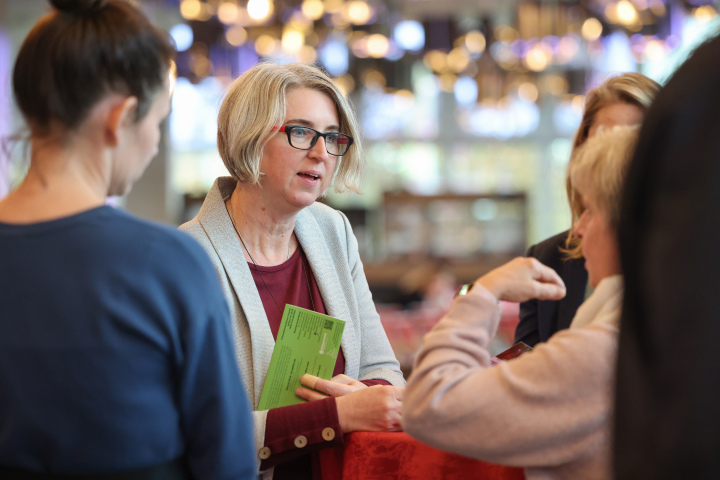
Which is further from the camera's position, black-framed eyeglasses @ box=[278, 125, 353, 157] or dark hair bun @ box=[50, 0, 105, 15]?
black-framed eyeglasses @ box=[278, 125, 353, 157]

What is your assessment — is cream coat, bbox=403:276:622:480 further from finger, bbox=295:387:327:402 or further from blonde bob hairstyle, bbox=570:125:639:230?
finger, bbox=295:387:327:402

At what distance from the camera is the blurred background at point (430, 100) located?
697cm

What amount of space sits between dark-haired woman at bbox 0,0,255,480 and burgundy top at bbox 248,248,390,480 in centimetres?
49

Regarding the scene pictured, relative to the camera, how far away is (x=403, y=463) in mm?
1480

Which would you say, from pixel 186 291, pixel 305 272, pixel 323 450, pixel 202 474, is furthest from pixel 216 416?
pixel 305 272

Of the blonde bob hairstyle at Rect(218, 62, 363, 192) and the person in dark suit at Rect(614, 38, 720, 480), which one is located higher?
the blonde bob hairstyle at Rect(218, 62, 363, 192)

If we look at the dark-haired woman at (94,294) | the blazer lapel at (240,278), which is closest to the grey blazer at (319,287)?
the blazer lapel at (240,278)

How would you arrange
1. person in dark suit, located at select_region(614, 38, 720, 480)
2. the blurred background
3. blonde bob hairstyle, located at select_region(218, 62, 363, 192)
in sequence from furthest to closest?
the blurred background → blonde bob hairstyle, located at select_region(218, 62, 363, 192) → person in dark suit, located at select_region(614, 38, 720, 480)

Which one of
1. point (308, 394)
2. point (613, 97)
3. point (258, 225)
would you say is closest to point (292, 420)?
point (308, 394)

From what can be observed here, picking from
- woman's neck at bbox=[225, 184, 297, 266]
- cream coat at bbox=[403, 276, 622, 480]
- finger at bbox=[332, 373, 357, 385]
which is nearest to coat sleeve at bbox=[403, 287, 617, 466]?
cream coat at bbox=[403, 276, 622, 480]

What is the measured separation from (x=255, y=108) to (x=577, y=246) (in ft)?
3.30

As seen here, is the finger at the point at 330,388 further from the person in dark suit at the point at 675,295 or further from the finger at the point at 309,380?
the person in dark suit at the point at 675,295

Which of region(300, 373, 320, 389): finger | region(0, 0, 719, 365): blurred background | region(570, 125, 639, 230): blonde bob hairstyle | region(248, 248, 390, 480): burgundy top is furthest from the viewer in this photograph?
region(0, 0, 719, 365): blurred background

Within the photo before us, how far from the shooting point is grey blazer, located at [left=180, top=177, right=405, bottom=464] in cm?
178
